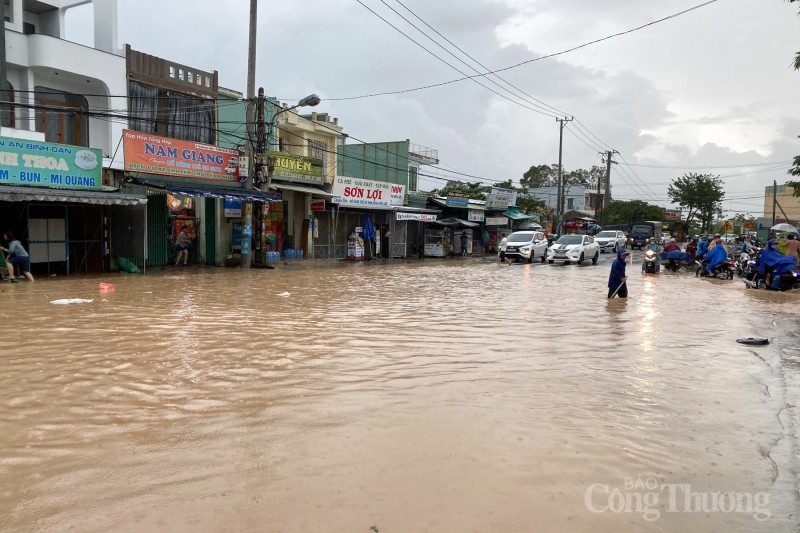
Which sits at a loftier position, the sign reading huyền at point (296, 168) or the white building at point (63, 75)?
the white building at point (63, 75)

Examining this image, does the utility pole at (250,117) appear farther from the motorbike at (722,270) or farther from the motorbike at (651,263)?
the motorbike at (722,270)

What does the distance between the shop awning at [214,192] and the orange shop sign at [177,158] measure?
40 centimetres

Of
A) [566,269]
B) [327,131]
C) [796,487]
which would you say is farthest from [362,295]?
[327,131]

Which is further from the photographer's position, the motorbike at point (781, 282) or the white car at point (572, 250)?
the white car at point (572, 250)

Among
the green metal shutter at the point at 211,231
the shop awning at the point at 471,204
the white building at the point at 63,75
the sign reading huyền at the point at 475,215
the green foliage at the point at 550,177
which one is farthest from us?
the green foliage at the point at 550,177

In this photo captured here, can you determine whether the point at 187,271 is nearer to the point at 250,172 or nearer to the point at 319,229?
the point at 250,172

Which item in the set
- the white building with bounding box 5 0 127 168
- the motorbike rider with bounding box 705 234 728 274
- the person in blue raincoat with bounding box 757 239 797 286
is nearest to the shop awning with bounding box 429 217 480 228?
the motorbike rider with bounding box 705 234 728 274

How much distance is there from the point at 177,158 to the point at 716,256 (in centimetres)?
1908

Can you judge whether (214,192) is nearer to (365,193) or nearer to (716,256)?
(365,193)

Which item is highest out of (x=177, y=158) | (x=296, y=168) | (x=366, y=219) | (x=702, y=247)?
(x=296, y=168)

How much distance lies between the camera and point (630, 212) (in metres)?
60.5

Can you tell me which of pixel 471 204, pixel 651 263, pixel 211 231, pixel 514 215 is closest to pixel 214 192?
pixel 211 231

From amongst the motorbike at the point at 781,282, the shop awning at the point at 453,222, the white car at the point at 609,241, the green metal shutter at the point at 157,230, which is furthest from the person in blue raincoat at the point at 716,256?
the green metal shutter at the point at 157,230

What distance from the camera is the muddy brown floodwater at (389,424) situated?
3.42m
